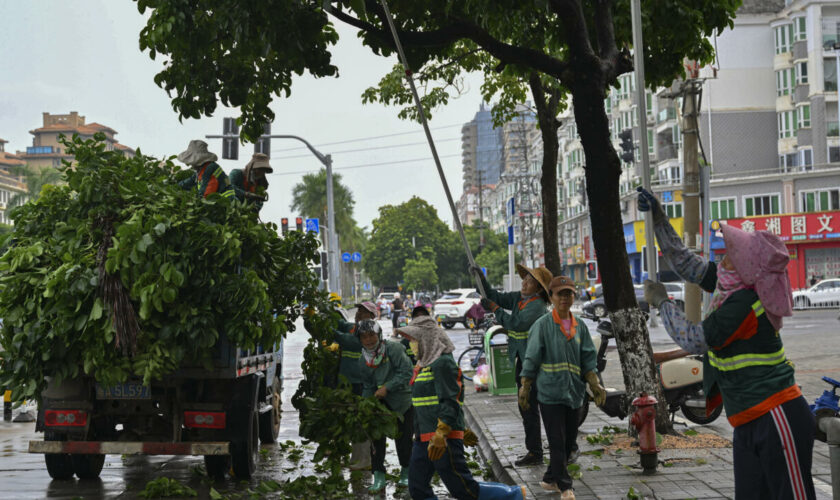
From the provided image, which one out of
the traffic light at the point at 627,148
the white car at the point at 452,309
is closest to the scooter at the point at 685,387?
the traffic light at the point at 627,148

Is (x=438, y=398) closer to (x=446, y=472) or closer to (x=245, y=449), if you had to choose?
(x=446, y=472)

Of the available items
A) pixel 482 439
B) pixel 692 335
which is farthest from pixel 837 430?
pixel 482 439

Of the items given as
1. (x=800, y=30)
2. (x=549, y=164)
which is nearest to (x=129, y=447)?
(x=549, y=164)

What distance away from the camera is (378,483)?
818 centimetres

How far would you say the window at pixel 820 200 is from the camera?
50500mm

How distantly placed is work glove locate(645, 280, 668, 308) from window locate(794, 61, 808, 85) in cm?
5343

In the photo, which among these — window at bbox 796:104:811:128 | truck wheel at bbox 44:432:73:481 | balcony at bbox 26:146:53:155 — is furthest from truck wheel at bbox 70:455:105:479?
balcony at bbox 26:146:53:155

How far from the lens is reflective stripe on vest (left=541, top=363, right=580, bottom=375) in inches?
284

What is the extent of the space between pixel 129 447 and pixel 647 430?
4.35m

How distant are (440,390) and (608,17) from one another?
185 inches

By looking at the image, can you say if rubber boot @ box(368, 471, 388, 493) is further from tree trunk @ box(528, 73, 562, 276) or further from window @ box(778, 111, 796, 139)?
window @ box(778, 111, 796, 139)

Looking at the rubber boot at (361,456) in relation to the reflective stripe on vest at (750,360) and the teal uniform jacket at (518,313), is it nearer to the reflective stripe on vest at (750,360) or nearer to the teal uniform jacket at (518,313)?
the teal uniform jacket at (518,313)

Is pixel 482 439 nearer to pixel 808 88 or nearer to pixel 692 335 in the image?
pixel 692 335

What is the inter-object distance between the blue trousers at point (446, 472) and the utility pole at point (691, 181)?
27.6ft
